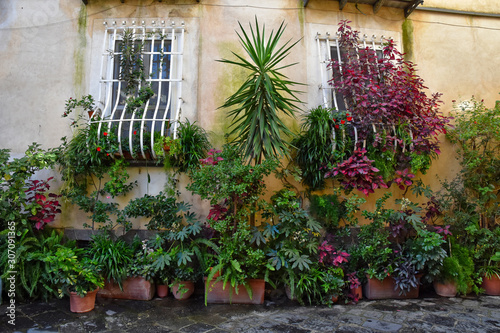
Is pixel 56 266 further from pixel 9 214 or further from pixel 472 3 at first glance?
pixel 472 3

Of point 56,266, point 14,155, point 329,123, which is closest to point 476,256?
point 329,123

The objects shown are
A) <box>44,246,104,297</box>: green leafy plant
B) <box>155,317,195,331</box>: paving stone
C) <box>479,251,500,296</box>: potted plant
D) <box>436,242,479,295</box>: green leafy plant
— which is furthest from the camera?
<box>479,251,500,296</box>: potted plant

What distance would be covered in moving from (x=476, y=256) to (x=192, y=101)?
3.92 metres

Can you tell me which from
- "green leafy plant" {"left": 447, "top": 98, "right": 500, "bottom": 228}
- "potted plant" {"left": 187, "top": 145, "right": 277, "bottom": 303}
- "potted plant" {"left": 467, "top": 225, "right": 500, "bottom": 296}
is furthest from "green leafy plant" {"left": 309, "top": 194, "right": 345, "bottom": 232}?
"green leafy plant" {"left": 447, "top": 98, "right": 500, "bottom": 228}

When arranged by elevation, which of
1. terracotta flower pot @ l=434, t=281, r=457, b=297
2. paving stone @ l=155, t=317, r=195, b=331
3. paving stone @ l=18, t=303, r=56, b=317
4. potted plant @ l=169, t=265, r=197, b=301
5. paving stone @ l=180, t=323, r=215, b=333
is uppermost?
potted plant @ l=169, t=265, r=197, b=301

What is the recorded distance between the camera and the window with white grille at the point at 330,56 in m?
4.54

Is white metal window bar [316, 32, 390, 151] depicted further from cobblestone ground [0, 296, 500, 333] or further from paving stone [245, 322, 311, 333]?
paving stone [245, 322, 311, 333]

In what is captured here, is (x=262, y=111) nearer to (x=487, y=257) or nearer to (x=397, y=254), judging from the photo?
(x=397, y=254)

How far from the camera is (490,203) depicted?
461cm

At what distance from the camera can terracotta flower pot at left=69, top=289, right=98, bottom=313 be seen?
3.33 metres

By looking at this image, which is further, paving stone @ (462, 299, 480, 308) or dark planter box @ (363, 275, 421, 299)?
dark planter box @ (363, 275, 421, 299)

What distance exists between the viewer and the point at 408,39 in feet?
16.0

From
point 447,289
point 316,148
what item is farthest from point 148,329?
point 447,289

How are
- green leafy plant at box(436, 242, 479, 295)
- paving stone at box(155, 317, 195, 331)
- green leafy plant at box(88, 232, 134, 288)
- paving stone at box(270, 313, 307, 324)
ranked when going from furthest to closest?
Answer: green leafy plant at box(436, 242, 479, 295) → green leafy plant at box(88, 232, 134, 288) → paving stone at box(270, 313, 307, 324) → paving stone at box(155, 317, 195, 331)
